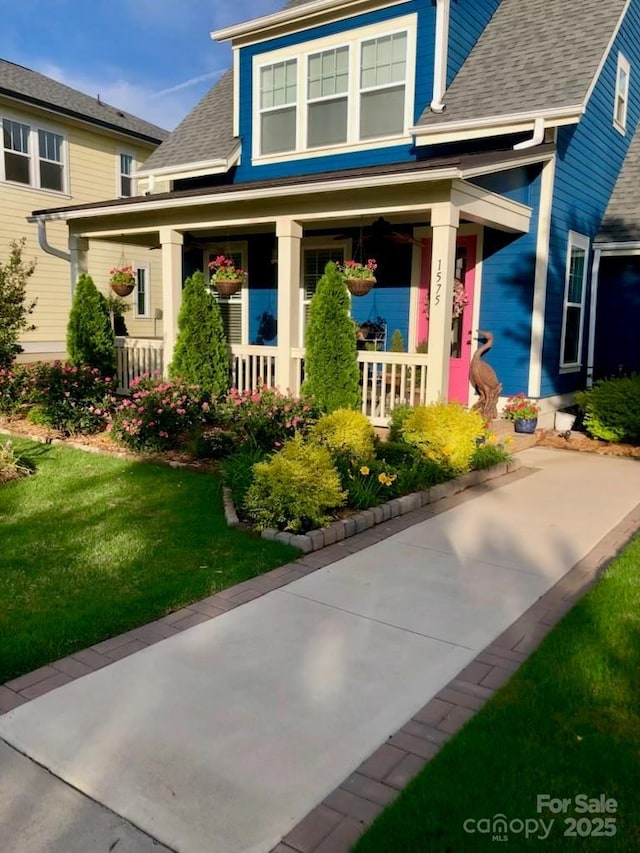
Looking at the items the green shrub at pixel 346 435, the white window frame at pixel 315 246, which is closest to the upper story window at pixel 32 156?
the white window frame at pixel 315 246

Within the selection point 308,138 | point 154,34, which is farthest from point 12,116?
point 308,138

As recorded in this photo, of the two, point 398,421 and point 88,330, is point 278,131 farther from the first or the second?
point 398,421

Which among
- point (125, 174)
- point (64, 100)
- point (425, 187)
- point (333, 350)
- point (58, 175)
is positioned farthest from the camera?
point (125, 174)

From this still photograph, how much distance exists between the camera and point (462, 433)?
721 cm

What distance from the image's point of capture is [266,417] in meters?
8.04

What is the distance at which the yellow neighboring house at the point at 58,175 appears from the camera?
18406 millimetres

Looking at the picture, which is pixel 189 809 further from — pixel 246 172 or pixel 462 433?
pixel 246 172

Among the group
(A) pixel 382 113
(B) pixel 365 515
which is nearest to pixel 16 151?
(A) pixel 382 113

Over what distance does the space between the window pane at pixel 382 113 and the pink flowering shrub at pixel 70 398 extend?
18.8 feet

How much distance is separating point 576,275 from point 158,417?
7.17 meters

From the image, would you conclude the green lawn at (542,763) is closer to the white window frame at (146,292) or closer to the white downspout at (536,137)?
the white downspout at (536,137)

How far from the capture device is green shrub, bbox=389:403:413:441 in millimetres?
7664

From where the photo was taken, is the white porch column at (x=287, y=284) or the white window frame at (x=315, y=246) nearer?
the white porch column at (x=287, y=284)

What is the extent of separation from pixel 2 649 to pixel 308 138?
10229mm
